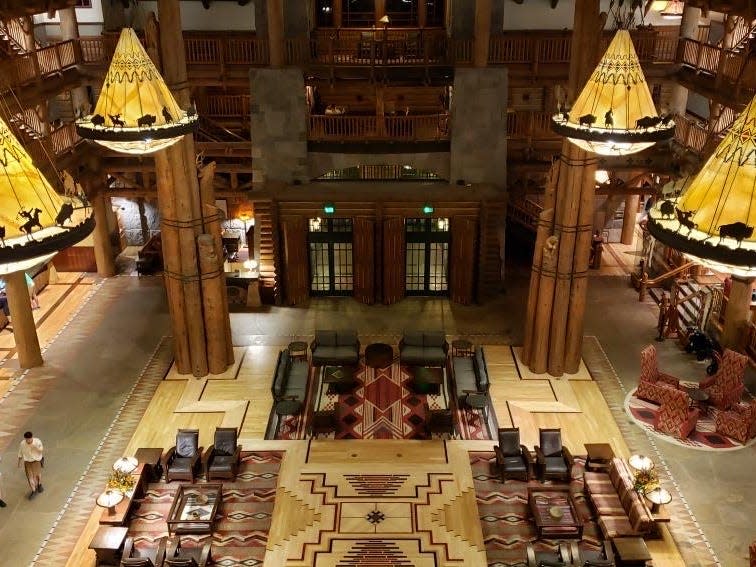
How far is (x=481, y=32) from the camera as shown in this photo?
55.2ft

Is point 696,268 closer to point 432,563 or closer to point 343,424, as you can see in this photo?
point 343,424

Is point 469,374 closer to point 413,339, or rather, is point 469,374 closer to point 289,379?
point 413,339

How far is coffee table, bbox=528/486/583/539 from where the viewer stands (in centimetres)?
1090

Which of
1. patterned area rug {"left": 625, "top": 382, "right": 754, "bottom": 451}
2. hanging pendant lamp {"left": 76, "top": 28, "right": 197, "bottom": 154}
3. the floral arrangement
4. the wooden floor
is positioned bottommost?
patterned area rug {"left": 625, "top": 382, "right": 754, "bottom": 451}

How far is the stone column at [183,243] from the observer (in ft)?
44.7

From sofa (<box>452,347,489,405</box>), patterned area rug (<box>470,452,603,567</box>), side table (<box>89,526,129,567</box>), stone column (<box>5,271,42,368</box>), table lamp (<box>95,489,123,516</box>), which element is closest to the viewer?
side table (<box>89,526,129,567</box>)

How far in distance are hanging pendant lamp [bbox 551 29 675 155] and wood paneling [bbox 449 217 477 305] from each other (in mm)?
9391

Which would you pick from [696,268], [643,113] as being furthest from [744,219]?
[696,268]

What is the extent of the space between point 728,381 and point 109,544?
37.4 feet

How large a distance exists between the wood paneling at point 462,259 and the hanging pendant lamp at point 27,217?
554 inches

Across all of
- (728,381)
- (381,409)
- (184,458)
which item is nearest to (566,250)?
(728,381)

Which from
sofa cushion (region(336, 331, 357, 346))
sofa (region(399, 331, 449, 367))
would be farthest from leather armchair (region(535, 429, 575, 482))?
sofa cushion (region(336, 331, 357, 346))

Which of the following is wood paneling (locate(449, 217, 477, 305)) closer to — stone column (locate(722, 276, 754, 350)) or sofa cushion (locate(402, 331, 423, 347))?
sofa cushion (locate(402, 331, 423, 347))

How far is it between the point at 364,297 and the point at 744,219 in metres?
14.9
